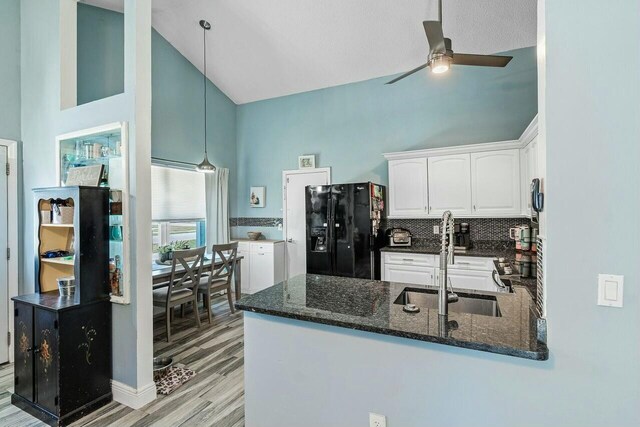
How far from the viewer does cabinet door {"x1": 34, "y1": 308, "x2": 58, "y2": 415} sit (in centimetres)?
220

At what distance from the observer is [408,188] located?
4.42 meters

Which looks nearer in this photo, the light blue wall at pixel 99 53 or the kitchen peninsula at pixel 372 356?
the kitchen peninsula at pixel 372 356

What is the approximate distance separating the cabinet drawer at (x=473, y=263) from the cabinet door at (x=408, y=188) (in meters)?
0.78

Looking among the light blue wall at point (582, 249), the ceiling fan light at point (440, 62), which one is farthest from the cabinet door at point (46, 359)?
the ceiling fan light at point (440, 62)

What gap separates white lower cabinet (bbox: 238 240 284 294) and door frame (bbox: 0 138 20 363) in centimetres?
286

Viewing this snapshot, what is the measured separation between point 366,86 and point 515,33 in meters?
1.98

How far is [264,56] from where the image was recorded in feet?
16.0

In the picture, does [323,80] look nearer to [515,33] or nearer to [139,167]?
[515,33]

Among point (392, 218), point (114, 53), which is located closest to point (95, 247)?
point (114, 53)

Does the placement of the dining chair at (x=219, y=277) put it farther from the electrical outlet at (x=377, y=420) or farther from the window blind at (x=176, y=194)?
the electrical outlet at (x=377, y=420)

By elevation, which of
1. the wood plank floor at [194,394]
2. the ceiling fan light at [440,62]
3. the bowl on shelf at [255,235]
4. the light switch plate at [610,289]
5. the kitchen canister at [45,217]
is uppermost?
the ceiling fan light at [440,62]

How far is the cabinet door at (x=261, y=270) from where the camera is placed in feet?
17.3

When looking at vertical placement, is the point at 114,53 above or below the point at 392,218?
above

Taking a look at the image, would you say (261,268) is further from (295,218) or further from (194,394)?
(194,394)
